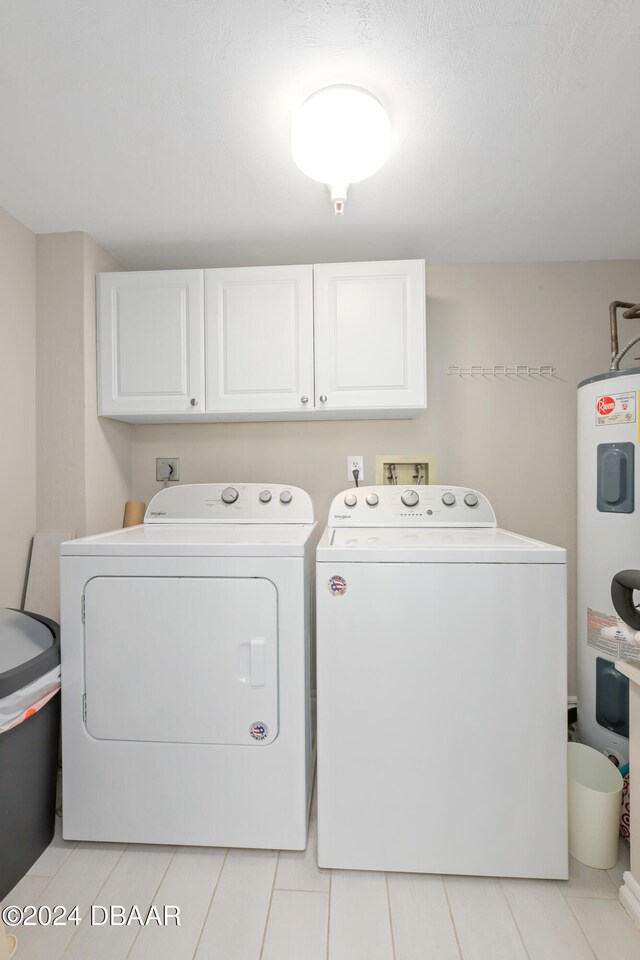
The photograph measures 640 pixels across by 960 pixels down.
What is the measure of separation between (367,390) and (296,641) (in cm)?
109

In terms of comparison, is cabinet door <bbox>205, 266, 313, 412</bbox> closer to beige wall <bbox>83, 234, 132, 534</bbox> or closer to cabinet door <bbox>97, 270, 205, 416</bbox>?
cabinet door <bbox>97, 270, 205, 416</bbox>

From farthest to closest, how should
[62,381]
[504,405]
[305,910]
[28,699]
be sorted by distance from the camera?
[504,405] < [62,381] < [28,699] < [305,910]

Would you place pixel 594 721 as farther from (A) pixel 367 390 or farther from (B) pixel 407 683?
(A) pixel 367 390

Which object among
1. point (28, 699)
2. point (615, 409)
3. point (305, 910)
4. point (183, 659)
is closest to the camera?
point (305, 910)

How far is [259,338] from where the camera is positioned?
2.14 metres

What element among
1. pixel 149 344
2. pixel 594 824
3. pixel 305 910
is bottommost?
pixel 305 910

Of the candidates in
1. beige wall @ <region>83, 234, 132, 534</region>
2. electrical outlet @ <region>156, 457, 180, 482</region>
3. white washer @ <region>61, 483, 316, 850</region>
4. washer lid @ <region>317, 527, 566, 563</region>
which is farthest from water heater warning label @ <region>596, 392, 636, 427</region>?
beige wall @ <region>83, 234, 132, 534</region>

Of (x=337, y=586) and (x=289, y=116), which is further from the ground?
(x=289, y=116)

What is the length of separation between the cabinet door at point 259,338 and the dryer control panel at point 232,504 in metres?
0.36

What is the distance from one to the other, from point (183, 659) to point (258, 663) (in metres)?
0.24

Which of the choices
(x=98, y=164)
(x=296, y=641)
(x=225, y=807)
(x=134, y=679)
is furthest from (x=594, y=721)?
(x=98, y=164)

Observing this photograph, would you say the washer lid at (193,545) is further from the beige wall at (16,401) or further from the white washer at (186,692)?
the beige wall at (16,401)

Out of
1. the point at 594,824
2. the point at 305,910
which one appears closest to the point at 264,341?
the point at 305,910

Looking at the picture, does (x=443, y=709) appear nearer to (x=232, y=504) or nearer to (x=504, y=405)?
(x=232, y=504)
